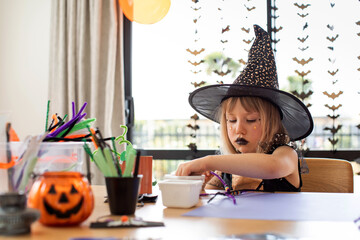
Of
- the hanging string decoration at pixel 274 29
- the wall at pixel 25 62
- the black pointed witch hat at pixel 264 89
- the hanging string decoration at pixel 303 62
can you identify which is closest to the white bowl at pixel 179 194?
the black pointed witch hat at pixel 264 89

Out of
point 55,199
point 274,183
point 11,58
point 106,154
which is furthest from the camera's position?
point 11,58

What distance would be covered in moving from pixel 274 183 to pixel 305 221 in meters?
0.71

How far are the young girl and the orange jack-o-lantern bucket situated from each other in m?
0.74

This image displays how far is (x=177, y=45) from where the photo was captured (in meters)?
3.10

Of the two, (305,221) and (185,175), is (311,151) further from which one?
(305,221)

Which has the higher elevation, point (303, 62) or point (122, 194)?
point (303, 62)

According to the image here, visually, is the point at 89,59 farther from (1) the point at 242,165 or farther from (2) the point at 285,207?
(2) the point at 285,207

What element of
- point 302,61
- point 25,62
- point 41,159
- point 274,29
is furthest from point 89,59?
point 41,159

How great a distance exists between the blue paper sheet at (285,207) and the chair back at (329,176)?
0.36 meters

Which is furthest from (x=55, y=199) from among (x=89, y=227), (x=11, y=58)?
(x=11, y=58)

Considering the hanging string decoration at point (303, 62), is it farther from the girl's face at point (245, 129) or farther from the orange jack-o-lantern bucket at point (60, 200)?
the orange jack-o-lantern bucket at point (60, 200)

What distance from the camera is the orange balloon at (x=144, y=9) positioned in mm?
2315

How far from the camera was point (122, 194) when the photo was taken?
2.76 feet

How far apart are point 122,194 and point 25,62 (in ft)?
8.98
